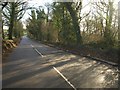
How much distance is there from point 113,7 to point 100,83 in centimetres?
3074

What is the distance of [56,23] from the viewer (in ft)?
204

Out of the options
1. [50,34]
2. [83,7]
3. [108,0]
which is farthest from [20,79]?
[50,34]

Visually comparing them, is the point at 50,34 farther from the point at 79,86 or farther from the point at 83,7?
the point at 79,86

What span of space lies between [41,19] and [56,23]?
109 feet

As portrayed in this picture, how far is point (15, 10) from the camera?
61.0 metres

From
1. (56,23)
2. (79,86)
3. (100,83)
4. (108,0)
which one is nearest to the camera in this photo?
(79,86)

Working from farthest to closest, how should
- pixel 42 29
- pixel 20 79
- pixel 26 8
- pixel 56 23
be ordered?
1. pixel 42 29
2. pixel 56 23
3. pixel 26 8
4. pixel 20 79

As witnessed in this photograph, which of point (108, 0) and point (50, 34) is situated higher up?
point (108, 0)

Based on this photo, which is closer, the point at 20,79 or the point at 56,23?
the point at 20,79

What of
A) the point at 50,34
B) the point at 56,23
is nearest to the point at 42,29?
the point at 50,34

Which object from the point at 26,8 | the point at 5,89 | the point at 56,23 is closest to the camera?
the point at 5,89

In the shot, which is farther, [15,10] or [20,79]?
[15,10]

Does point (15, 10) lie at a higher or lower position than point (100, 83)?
higher

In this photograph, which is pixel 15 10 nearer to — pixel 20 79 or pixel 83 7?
pixel 83 7
